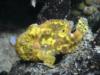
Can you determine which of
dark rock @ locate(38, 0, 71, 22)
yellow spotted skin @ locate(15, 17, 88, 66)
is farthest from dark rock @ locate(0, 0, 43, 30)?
yellow spotted skin @ locate(15, 17, 88, 66)

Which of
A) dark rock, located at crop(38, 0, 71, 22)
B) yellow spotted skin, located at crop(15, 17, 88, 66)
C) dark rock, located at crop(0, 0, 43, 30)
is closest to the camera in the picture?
yellow spotted skin, located at crop(15, 17, 88, 66)

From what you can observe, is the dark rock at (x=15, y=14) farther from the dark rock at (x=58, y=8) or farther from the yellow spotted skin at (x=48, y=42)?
the yellow spotted skin at (x=48, y=42)

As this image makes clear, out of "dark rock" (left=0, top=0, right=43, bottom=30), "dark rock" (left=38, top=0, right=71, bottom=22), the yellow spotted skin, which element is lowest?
the yellow spotted skin

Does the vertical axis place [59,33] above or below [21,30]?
below

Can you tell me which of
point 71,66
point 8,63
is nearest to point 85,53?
point 71,66

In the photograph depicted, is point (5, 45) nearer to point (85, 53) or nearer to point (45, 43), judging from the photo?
point (45, 43)

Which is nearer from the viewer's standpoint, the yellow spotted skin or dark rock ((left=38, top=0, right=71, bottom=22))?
the yellow spotted skin

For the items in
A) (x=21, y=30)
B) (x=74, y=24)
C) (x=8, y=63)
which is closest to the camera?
(x=74, y=24)

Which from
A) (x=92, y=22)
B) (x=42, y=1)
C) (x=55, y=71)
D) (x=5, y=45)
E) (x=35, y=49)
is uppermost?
(x=42, y=1)

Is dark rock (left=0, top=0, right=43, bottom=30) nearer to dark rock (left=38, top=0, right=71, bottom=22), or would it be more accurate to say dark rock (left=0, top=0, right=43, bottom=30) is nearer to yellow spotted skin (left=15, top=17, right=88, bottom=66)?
dark rock (left=38, top=0, right=71, bottom=22)
